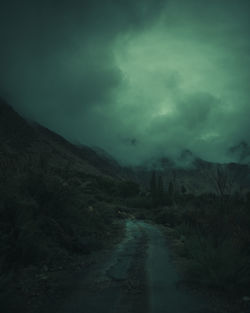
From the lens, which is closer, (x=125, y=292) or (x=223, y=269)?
(x=125, y=292)

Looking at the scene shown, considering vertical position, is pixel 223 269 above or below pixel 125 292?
above

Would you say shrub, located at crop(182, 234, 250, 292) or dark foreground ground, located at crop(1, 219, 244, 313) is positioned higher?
shrub, located at crop(182, 234, 250, 292)

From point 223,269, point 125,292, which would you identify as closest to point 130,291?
point 125,292

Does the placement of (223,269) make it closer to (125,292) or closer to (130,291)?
(130,291)

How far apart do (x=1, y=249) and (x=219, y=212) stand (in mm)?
8780

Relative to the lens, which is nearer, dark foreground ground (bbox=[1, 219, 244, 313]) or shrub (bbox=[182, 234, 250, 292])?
dark foreground ground (bbox=[1, 219, 244, 313])

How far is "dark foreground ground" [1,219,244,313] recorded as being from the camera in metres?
5.12

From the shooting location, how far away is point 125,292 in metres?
6.09

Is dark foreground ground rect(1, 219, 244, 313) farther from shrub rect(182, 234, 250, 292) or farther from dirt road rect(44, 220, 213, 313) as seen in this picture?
shrub rect(182, 234, 250, 292)

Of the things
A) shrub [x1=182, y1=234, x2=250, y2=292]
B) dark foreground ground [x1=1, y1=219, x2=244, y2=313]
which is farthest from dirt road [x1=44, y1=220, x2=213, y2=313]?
shrub [x1=182, y1=234, x2=250, y2=292]

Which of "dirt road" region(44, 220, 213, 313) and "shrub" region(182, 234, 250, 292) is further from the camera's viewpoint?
"shrub" region(182, 234, 250, 292)

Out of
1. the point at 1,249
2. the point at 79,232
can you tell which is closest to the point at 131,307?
the point at 1,249

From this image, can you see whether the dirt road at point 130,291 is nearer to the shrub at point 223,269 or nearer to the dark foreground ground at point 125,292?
the dark foreground ground at point 125,292

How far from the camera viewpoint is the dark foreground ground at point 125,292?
5121mm
